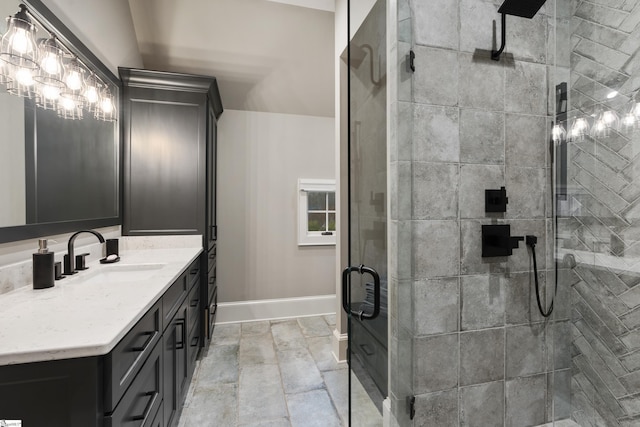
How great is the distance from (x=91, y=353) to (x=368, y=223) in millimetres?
1187

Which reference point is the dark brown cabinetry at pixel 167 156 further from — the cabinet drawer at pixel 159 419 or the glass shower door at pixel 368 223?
the glass shower door at pixel 368 223

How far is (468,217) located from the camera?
1407mm

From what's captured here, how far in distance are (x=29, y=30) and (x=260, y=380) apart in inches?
96.4

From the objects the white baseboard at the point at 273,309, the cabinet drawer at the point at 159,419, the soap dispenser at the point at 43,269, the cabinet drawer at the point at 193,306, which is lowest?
the white baseboard at the point at 273,309

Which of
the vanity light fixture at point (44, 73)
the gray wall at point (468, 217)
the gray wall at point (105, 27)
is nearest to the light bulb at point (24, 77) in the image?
the vanity light fixture at point (44, 73)

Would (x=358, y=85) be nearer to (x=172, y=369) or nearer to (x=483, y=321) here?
(x=483, y=321)

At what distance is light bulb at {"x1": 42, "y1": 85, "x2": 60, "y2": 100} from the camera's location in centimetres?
146

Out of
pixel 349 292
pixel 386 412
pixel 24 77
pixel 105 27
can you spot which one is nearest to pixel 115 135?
pixel 105 27

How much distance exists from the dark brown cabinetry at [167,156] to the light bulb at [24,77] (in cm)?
108

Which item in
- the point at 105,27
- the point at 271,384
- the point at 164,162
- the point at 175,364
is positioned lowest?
the point at 271,384

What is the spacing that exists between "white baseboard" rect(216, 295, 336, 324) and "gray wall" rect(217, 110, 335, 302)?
2.7 inches

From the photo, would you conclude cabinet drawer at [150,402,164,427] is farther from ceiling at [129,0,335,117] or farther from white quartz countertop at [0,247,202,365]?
ceiling at [129,0,335,117]

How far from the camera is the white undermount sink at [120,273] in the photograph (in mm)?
1619

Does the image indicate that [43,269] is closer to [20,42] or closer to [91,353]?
[91,353]
